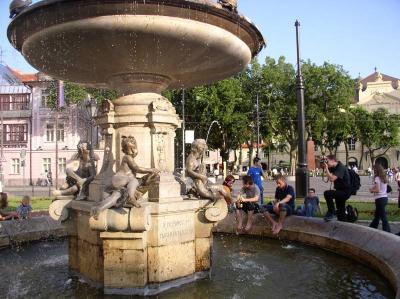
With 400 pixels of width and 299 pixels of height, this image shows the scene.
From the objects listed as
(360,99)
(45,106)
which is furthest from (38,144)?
(360,99)

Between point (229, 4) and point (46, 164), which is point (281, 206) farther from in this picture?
point (46, 164)

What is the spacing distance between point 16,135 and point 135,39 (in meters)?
47.6

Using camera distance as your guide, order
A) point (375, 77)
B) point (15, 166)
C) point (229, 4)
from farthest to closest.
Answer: point (375, 77), point (15, 166), point (229, 4)

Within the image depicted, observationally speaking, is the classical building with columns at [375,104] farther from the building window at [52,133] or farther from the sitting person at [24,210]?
the sitting person at [24,210]

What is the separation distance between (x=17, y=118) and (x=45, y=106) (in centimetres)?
369

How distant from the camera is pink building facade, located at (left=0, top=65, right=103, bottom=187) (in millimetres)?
46000

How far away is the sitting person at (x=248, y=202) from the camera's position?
8891 mm

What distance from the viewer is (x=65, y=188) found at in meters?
6.91

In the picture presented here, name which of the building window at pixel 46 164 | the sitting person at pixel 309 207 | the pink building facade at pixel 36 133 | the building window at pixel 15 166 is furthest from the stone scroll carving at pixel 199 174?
the building window at pixel 15 166

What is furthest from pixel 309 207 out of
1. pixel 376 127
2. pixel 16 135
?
pixel 376 127

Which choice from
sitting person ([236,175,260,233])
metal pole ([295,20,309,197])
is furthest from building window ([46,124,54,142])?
sitting person ([236,175,260,233])

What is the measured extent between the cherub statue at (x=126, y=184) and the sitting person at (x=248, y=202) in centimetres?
339

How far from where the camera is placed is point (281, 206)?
28.3ft

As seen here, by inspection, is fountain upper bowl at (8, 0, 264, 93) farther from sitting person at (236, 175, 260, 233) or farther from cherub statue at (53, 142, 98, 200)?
sitting person at (236, 175, 260, 233)
